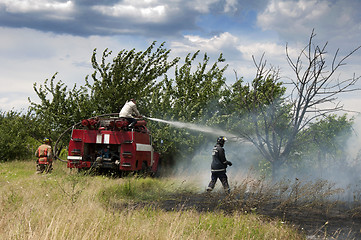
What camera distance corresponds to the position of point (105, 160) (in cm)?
1216

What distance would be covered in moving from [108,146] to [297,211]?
6.54 m

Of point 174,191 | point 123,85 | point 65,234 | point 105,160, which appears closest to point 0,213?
point 65,234

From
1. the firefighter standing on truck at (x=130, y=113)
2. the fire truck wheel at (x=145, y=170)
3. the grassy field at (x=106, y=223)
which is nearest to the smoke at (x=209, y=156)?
the fire truck wheel at (x=145, y=170)

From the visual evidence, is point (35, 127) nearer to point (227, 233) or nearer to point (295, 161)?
point (295, 161)

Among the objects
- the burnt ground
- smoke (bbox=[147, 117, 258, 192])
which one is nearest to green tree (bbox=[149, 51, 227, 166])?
smoke (bbox=[147, 117, 258, 192])

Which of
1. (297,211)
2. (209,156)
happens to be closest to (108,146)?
(209,156)

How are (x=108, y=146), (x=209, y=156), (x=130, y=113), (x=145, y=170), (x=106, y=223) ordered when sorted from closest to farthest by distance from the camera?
(x=106, y=223), (x=130, y=113), (x=108, y=146), (x=145, y=170), (x=209, y=156)

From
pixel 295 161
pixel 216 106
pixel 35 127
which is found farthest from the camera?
pixel 35 127

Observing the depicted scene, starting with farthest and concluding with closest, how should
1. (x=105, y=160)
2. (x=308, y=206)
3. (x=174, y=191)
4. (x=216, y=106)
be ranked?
(x=216, y=106), (x=105, y=160), (x=174, y=191), (x=308, y=206)

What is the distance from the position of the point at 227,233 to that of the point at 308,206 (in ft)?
11.8

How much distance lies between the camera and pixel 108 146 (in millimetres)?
12352

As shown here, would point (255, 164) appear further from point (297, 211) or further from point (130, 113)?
point (297, 211)

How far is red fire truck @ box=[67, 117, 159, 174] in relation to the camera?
468 inches

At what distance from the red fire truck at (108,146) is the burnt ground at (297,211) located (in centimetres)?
286
